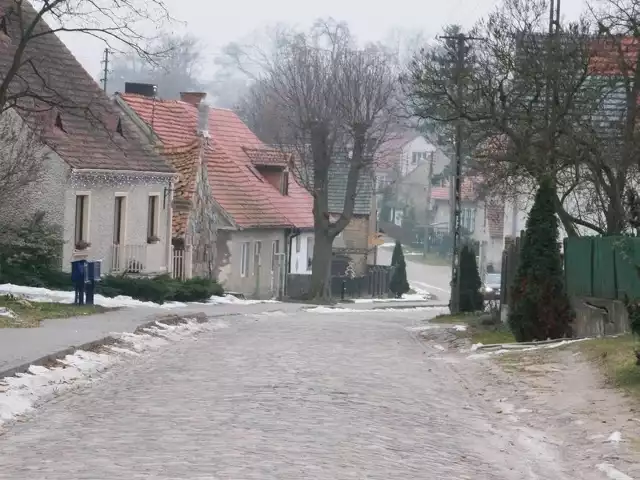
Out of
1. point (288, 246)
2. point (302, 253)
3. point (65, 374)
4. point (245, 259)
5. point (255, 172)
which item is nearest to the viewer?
point (65, 374)

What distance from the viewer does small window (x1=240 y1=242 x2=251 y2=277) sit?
54.6m

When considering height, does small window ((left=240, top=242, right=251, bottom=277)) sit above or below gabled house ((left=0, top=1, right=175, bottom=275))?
below

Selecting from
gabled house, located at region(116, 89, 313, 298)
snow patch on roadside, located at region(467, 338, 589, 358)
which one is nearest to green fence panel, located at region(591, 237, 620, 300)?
snow patch on roadside, located at region(467, 338, 589, 358)

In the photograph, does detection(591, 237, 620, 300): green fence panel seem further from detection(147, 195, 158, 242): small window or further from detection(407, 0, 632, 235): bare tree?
detection(147, 195, 158, 242): small window

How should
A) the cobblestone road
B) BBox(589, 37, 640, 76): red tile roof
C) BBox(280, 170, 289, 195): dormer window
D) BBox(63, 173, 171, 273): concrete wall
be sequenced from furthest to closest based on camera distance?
BBox(280, 170, 289, 195): dormer window < BBox(63, 173, 171, 273): concrete wall < BBox(589, 37, 640, 76): red tile roof < the cobblestone road

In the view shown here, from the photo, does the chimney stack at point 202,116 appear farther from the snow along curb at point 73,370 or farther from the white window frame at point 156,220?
the snow along curb at point 73,370

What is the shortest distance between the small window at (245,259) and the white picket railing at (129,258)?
12057mm

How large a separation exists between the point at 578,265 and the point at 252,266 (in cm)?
2855

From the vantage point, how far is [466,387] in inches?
729

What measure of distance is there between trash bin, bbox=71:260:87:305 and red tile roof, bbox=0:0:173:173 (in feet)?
18.4

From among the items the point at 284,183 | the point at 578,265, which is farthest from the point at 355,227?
the point at 578,265

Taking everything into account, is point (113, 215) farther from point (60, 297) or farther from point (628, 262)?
point (628, 262)

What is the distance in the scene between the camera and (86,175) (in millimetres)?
37625

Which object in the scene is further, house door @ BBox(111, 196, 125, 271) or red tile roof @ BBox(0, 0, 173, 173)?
house door @ BBox(111, 196, 125, 271)
